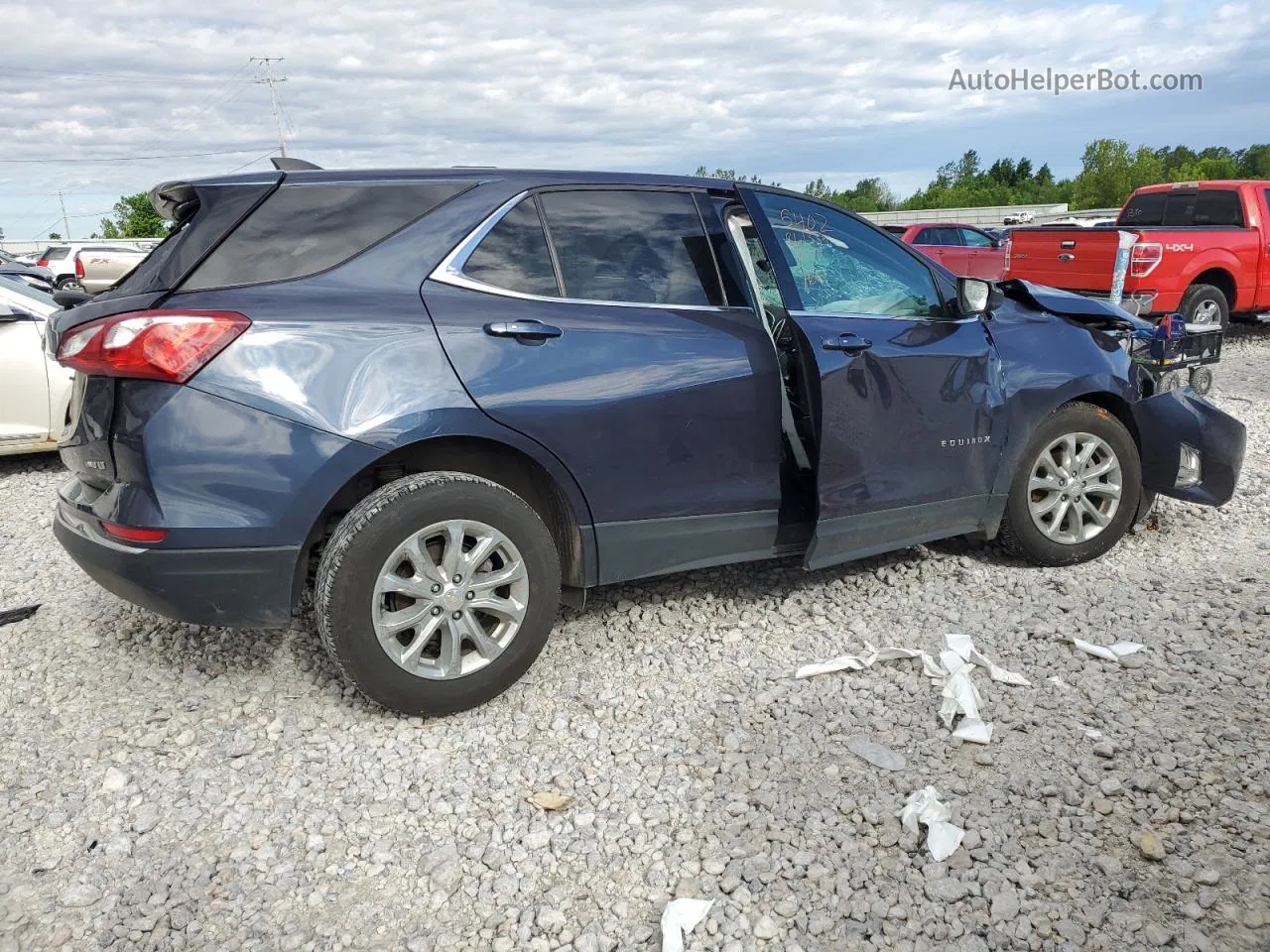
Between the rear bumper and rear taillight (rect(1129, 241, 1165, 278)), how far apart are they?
10.4 metres

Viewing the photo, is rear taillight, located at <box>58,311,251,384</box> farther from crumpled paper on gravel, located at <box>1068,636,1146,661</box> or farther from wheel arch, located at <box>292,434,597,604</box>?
crumpled paper on gravel, located at <box>1068,636,1146,661</box>

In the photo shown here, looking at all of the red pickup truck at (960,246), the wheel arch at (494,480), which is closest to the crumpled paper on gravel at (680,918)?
the wheel arch at (494,480)

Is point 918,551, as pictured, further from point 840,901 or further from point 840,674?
point 840,901

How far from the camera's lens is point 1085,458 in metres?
4.75

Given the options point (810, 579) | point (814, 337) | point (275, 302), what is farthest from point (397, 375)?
point (810, 579)

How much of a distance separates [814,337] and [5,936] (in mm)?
3120

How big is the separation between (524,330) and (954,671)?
2.00 meters

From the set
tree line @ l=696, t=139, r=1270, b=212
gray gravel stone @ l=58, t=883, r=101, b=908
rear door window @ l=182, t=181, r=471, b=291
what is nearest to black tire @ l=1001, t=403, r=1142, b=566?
rear door window @ l=182, t=181, r=471, b=291

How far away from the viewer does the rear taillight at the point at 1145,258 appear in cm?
1101

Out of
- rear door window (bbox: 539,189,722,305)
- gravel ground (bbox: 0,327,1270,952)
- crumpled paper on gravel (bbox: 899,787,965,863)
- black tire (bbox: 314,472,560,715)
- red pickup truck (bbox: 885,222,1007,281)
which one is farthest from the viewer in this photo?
red pickup truck (bbox: 885,222,1007,281)

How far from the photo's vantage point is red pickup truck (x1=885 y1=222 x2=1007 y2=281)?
19.4 m

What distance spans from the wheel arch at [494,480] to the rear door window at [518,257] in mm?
560

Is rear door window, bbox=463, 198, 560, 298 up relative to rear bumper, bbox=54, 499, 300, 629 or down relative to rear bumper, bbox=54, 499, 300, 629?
up

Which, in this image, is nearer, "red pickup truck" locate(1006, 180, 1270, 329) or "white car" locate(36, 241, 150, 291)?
"red pickup truck" locate(1006, 180, 1270, 329)
